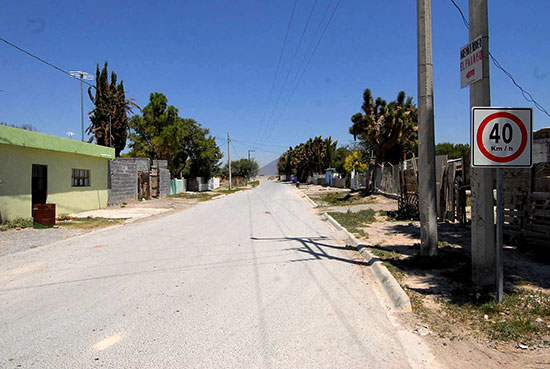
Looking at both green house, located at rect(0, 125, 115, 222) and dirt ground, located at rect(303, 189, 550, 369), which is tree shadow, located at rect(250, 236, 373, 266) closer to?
dirt ground, located at rect(303, 189, 550, 369)

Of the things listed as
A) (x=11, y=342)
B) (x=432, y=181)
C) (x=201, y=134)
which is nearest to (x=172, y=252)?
(x=11, y=342)

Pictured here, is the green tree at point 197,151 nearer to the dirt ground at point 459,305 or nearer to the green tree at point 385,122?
the green tree at point 385,122

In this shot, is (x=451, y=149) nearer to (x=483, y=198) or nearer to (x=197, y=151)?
(x=197, y=151)

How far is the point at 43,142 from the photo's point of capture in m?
16.3

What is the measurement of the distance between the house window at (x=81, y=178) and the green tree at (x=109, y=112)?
23681 millimetres

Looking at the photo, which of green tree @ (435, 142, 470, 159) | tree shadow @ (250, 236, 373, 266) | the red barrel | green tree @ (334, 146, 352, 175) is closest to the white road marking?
tree shadow @ (250, 236, 373, 266)

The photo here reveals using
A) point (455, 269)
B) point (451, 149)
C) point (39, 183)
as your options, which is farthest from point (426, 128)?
point (451, 149)

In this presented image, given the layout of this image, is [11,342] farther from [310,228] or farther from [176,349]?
[310,228]

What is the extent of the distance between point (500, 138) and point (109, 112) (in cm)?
4409

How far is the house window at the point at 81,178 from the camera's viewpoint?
1964 cm

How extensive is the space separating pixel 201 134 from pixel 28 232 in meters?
35.9

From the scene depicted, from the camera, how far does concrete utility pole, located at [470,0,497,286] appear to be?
18.5 ft

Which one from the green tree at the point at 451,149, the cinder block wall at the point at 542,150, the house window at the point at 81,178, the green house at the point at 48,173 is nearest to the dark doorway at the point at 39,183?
the green house at the point at 48,173

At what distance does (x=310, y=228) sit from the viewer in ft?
46.4
